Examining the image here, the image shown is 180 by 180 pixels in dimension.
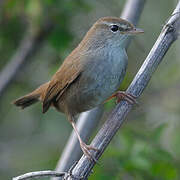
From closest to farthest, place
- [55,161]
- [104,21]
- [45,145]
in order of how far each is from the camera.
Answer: [104,21] → [55,161] → [45,145]

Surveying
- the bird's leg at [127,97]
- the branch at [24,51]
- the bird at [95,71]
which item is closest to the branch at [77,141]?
the bird at [95,71]

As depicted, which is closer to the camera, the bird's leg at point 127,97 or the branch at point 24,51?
the bird's leg at point 127,97

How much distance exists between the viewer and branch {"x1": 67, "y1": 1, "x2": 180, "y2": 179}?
326 cm

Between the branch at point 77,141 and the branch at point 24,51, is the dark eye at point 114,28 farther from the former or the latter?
the branch at point 24,51

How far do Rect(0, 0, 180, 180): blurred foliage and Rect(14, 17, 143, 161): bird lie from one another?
1.00ft

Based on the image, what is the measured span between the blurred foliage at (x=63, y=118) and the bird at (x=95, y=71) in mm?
303

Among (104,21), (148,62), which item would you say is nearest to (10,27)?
(104,21)

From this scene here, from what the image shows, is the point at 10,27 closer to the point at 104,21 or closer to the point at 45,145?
the point at 104,21

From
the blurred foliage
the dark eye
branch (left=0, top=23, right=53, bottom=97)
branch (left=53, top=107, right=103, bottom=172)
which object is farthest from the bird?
branch (left=0, top=23, right=53, bottom=97)

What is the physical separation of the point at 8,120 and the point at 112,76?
3467mm

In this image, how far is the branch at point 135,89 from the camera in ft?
10.7

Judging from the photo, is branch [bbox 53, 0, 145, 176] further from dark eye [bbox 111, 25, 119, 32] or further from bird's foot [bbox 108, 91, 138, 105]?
bird's foot [bbox 108, 91, 138, 105]

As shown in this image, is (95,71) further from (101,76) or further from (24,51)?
(24,51)

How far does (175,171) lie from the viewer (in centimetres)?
→ 398
